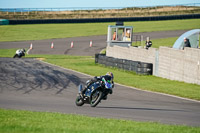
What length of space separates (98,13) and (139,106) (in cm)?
7345

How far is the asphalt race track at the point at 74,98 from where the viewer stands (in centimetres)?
1295

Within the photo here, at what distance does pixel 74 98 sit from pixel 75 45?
33.5 metres

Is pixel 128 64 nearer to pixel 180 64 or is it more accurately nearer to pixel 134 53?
pixel 134 53

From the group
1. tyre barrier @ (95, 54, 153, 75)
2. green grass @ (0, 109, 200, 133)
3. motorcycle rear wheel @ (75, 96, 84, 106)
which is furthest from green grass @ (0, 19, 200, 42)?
green grass @ (0, 109, 200, 133)

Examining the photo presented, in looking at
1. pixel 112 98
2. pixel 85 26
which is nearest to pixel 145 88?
pixel 112 98

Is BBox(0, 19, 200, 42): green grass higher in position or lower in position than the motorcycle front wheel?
higher

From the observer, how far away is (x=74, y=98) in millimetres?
16562

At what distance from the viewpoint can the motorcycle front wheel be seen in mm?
14123

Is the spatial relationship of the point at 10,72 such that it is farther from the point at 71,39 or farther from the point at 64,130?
the point at 71,39

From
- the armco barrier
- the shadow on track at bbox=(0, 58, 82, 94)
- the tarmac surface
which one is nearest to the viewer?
the shadow on track at bbox=(0, 58, 82, 94)

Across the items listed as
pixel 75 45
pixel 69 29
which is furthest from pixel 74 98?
pixel 69 29

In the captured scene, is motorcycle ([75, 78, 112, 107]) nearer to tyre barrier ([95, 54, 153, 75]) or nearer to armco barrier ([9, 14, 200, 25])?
tyre barrier ([95, 54, 153, 75])

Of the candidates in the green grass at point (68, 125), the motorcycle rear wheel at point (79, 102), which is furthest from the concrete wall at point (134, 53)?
the green grass at point (68, 125)

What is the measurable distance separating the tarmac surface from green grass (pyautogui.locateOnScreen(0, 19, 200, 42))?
3624 millimetres
